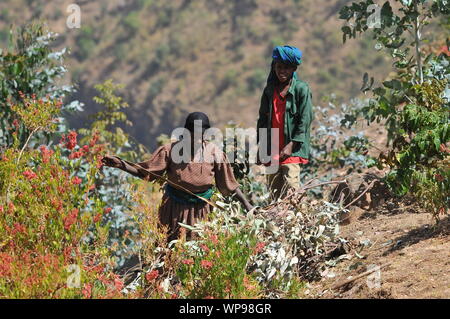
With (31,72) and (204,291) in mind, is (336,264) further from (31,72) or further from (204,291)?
(31,72)

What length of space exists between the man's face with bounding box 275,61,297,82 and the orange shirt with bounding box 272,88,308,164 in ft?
0.47

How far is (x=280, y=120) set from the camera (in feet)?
18.8

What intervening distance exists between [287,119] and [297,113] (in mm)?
87

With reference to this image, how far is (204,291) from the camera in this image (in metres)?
4.08

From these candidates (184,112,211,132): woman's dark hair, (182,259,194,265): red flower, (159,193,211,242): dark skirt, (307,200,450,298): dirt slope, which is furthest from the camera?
(159,193,211,242): dark skirt

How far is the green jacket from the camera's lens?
564 cm

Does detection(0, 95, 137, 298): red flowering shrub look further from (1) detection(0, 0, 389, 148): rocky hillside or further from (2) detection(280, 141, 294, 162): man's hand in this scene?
(1) detection(0, 0, 389, 148): rocky hillside

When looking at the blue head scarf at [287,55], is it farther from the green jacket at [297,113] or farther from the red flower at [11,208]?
the red flower at [11,208]

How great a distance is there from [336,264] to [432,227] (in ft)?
2.18

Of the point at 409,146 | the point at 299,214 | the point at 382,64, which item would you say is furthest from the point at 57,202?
the point at 382,64

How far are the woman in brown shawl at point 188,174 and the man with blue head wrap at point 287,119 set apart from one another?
63 cm

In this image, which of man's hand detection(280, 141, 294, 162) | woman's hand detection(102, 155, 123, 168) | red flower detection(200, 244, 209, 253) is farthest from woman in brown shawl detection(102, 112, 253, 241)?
red flower detection(200, 244, 209, 253)

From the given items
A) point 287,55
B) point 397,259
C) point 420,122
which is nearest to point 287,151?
point 287,55

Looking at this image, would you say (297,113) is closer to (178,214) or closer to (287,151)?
(287,151)
